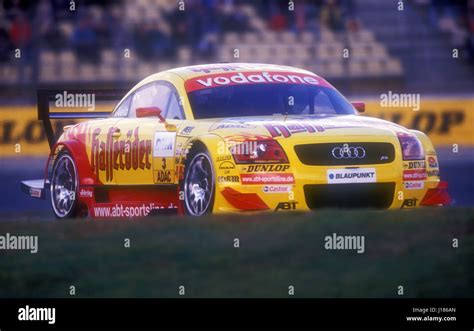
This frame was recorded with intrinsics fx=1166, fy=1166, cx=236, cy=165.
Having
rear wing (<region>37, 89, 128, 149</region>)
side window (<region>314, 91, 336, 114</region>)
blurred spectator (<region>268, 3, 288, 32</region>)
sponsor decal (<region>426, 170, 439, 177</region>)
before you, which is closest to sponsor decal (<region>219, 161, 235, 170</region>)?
sponsor decal (<region>426, 170, 439, 177</region>)

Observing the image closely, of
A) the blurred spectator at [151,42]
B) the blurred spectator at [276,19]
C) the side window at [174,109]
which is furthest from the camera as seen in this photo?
the blurred spectator at [151,42]

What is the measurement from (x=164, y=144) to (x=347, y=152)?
4.45 feet

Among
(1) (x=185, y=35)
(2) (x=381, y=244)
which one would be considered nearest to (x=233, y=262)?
(2) (x=381, y=244)

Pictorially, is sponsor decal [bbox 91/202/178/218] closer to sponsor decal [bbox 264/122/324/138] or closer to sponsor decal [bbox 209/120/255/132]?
sponsor decal [bbox 209/120/255/132]

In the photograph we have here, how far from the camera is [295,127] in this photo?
7.35 meters

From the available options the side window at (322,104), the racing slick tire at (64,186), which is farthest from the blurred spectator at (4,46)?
the side window at (322,104)

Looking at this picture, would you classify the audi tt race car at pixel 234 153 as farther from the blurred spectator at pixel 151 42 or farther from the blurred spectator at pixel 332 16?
the blurred spectator at pixel 332 16

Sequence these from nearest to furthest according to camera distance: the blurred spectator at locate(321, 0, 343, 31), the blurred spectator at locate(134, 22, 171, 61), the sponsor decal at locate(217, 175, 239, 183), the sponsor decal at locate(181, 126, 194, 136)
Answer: the sponsor decal at locate(217, 175, 239, 183) < the sponsor decal at locate(181, 126, 194, 136) < the blurred spectator at locate(134, 22, 171, 61) < the blurred spectator at locate(321, 0, 343, 31)

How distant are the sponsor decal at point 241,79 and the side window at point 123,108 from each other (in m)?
0.80

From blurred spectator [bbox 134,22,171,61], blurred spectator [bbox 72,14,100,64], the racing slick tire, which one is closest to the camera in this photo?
the racing slick tire

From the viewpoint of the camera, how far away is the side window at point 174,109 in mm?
8156

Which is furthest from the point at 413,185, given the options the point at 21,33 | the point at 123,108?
the point at 21,33

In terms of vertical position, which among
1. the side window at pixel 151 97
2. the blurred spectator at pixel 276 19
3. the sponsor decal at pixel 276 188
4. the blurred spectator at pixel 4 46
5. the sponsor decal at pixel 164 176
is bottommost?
the sponsor decal at pixel 276 188

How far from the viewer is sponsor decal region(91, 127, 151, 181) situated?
26.4 ft
